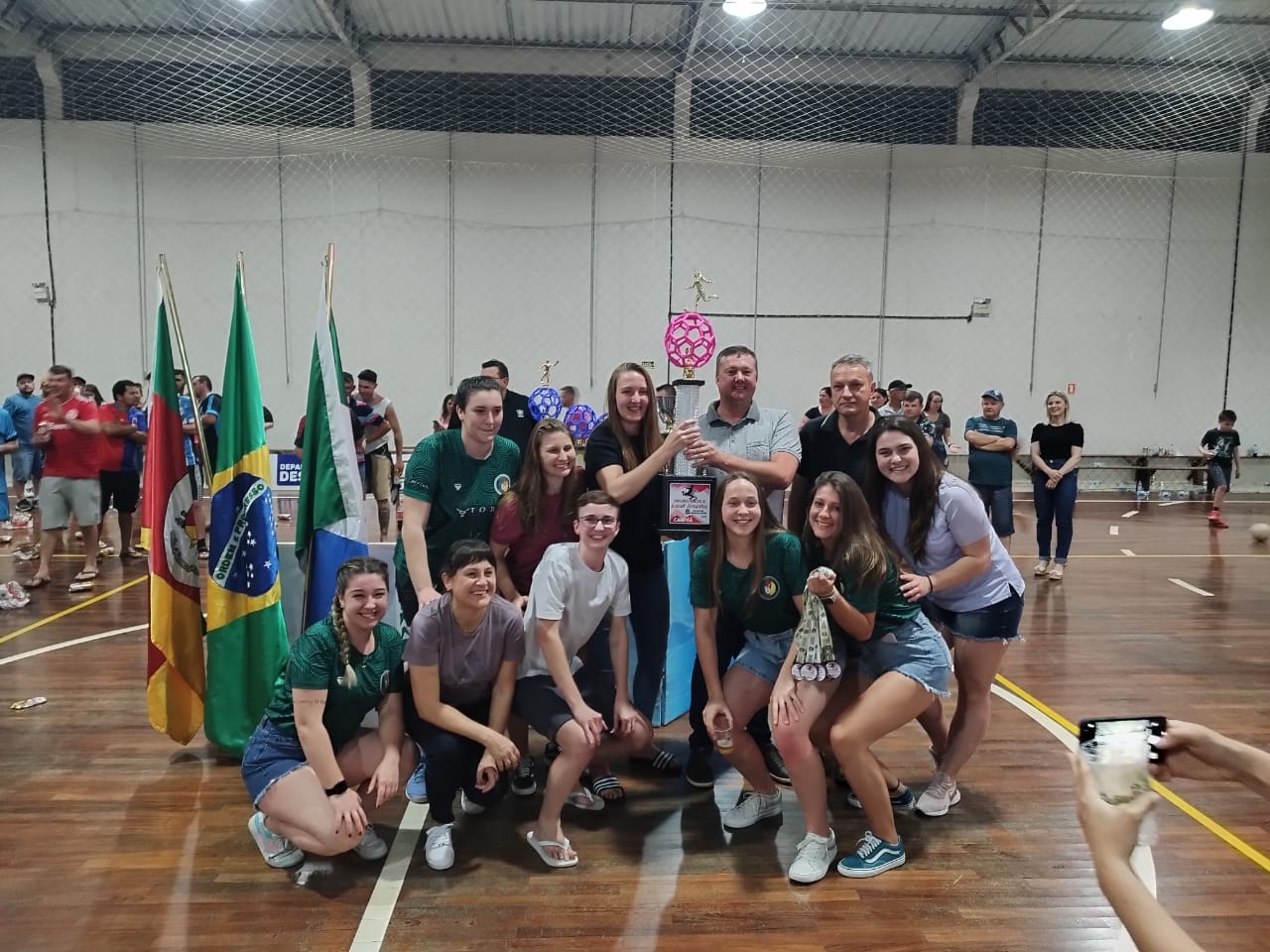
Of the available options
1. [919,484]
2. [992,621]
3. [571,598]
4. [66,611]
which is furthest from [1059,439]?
[66,611]

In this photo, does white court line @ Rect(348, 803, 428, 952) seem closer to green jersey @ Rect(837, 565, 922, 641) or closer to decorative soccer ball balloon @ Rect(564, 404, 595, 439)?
green jersey @ Rect(837, 565, 922, 641)

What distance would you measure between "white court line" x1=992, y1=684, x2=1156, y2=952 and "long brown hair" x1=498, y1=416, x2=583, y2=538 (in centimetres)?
182

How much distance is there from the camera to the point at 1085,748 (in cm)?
133

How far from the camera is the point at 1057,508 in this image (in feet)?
22.7

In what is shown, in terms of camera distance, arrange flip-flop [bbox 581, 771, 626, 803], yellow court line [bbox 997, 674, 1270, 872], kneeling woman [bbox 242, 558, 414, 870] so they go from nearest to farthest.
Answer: kneeling woman [bbox 242, 558, 414, 870] → yellow court line [bbox 997, 674, 1270, 872] → flip-flop [bbox 581, 771, 626, 803]

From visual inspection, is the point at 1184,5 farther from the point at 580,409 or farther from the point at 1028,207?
the point at 580,409

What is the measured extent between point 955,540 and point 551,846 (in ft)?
5.71

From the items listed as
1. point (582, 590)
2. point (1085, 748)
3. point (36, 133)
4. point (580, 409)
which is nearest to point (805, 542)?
point (582, 590)

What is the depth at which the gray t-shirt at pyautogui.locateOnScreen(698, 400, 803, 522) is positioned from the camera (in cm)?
323

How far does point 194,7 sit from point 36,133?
346 centimetres

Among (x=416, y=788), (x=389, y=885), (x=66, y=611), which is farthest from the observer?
(x=66, y=611)

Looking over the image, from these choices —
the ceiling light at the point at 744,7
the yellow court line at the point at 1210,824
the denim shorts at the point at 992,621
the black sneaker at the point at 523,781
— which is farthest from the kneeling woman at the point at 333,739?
the ceiling light at the point at 744,7

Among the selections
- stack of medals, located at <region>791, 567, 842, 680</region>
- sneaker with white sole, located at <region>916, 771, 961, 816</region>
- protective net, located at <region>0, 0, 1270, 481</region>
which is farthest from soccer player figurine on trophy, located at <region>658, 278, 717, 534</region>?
protective net, located at <region>0, 0, 1270, 481</region>

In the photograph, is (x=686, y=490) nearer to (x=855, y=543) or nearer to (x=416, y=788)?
(x=855, y=543)
